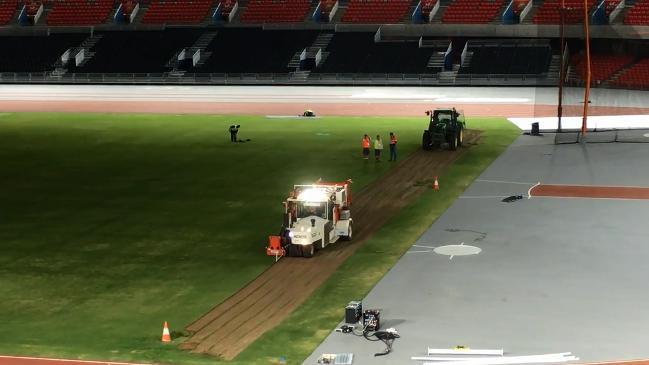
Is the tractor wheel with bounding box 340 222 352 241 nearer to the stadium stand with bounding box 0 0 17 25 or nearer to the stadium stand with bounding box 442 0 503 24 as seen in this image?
the stadium stand with bounding box 442 0 503 24

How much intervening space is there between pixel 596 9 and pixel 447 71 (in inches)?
597

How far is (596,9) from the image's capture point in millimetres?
97500

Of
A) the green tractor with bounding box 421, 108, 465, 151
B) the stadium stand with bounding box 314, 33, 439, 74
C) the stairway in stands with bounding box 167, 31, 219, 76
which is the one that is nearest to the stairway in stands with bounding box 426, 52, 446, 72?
the stadium stand with bounding box 314, 33, 439, 74

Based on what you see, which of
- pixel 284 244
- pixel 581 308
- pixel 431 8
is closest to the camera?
pixel 581 308

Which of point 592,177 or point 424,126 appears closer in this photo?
point 592,177

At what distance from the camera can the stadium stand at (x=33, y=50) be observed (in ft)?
383

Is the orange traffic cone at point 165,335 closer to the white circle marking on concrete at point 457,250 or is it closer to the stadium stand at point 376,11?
the white circle marking on concrete at point 457,250

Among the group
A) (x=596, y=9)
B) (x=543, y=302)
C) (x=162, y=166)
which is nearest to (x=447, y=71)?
(x=596, y=9)

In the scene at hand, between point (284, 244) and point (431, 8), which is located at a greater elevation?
point (431, 8)

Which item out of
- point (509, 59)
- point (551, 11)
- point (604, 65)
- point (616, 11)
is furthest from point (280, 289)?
point (551, 11)

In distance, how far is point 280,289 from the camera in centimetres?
3031

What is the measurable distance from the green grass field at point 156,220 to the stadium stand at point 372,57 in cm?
3149

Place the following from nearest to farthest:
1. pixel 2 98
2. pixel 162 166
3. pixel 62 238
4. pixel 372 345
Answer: pixel 372 345, pixel 62 238, pixel 162 166, pixel 2 98

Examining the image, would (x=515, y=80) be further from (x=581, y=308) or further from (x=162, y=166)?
(x=581, y=308)
